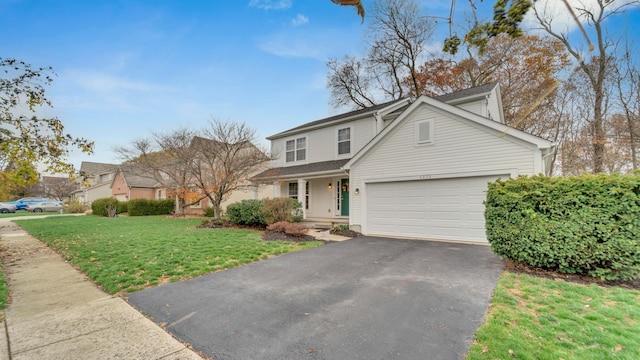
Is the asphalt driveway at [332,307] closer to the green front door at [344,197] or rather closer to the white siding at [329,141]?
the green front door at [344,197]

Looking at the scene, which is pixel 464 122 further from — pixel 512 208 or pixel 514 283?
pixel 514 283

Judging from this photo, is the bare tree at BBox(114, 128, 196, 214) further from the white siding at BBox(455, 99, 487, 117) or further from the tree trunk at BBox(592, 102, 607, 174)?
the tree trunk at BBox(592, 102, 607, 174)

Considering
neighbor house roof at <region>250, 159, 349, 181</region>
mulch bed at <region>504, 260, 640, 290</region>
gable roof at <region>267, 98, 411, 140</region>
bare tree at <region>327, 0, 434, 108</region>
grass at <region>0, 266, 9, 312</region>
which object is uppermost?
bare tree at <region>327, 0, 434, 108</region>

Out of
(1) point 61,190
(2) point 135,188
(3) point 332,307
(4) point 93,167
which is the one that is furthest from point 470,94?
(1) point 61,190

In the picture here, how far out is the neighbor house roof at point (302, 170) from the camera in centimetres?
1360

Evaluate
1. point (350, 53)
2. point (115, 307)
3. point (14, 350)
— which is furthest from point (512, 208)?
point (350, 53)

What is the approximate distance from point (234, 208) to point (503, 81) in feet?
67.6

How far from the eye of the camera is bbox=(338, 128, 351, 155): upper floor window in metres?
14.6

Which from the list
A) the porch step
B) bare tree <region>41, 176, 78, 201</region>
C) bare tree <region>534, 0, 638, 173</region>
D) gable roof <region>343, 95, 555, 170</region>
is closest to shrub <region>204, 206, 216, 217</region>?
the porch step

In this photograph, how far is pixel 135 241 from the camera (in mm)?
9266

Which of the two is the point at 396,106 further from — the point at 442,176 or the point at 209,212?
the point at 209,212

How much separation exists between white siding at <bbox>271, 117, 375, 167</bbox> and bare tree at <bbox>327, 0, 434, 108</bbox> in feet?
30.5

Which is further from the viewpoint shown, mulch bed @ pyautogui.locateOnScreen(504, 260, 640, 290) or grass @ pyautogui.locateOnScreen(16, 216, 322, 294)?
grass @ pyautogui.locateOnScreen(16, 216, 322, 294)

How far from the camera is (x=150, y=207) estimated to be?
23422 mm
